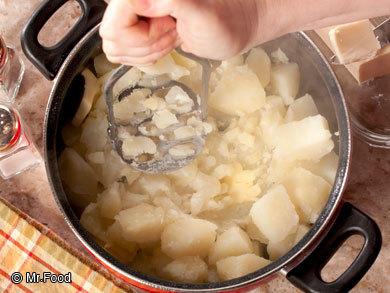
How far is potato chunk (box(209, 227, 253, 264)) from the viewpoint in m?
0.97

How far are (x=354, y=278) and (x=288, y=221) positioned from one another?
16 cm

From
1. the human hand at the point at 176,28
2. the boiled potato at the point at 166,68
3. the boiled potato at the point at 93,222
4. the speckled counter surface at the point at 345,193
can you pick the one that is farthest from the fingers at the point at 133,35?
the speckled counter surface at the point at 345,193

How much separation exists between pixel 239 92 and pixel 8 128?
20.4 inches

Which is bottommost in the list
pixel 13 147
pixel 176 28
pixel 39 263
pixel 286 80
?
pixel 39 263

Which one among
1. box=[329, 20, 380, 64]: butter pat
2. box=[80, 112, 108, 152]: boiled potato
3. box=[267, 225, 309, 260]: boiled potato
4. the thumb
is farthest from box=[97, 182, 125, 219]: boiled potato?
box=[329, 20, 380, 64]: butter pat

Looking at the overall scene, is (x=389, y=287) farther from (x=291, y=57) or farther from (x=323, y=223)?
(x=291, y=57)

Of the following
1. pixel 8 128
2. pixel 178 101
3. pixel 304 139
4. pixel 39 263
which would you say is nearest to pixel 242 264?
Answer: pixel 304 139

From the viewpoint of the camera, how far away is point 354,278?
0.86 m

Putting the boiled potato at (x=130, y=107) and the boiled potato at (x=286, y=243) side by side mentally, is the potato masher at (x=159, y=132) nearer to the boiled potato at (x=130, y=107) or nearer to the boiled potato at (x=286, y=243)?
the boiled potato at (x=130, y=107)

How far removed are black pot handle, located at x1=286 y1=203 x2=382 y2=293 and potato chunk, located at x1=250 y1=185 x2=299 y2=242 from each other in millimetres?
83

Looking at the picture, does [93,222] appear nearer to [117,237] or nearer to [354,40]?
[117,237]

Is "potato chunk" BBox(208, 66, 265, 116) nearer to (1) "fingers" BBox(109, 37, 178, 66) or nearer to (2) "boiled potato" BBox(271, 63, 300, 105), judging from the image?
(2) "boiled potato" BBox(271, 63, 300, 105)

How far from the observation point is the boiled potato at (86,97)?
→ 1.05m

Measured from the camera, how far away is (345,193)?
1.14 m
